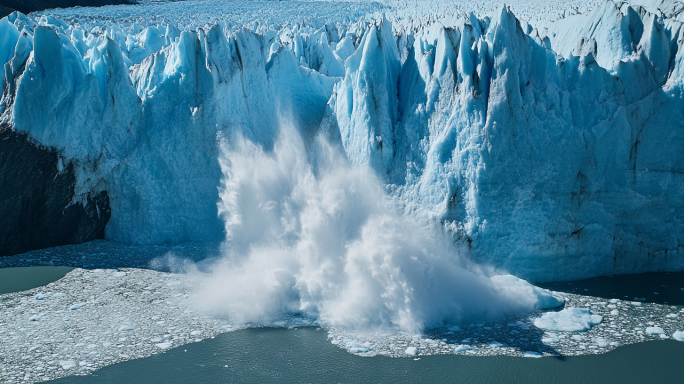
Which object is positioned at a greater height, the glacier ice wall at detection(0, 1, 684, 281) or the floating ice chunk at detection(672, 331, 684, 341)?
the glacier ice wall at detection(0, 1, 684, 281)

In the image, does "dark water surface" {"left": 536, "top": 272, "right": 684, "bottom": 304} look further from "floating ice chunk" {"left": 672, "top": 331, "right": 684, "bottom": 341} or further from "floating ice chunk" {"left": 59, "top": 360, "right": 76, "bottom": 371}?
"floating ice chunk" {"left": 59, "top": 360, "right": 76, "bottom": 371}

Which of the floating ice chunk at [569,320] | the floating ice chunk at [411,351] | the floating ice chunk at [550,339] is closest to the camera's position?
the floating ice chunk at [411,351]

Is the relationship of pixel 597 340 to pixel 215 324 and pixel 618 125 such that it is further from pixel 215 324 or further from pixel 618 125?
pixel 215 324

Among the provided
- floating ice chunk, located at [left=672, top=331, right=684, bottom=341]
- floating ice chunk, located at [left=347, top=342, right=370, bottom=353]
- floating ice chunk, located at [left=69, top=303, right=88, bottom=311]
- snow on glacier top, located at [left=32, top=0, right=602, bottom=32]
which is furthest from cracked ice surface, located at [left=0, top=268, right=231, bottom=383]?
snow on glacier top, located at [left=32, top=0, right=602, bottom=32]

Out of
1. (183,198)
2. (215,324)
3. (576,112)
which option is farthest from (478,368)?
(183,198)

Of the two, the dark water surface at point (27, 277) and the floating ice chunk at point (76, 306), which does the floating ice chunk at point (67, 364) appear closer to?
the floating ice chunk at point (76, 306)

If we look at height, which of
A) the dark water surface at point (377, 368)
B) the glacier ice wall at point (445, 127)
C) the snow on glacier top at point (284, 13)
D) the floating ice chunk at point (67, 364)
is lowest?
the floating ice chunk at point (67, 364)

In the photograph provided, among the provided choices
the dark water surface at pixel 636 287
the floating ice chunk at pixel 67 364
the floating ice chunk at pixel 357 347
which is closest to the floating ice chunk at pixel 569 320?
the dark water surface at pixel 636 287

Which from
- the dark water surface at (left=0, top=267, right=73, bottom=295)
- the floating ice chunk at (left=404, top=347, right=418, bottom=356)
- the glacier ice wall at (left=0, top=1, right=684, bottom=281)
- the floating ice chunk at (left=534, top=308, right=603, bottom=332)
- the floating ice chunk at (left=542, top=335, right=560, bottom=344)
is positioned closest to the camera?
the floating ice chunk at (left=404, top=347, right=418, bottom=356)
